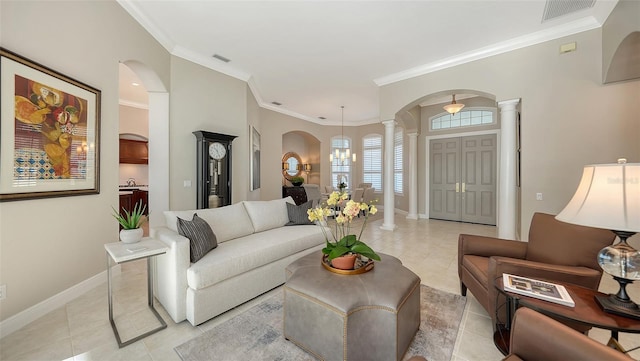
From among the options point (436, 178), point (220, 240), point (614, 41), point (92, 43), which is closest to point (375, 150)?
point (436, 178)

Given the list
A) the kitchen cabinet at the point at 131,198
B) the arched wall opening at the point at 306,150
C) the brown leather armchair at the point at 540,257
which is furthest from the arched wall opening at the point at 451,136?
the kitchen cabinet at the point at 131,198

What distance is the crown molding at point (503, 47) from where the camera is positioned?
3215 millimetres

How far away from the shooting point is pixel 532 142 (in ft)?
11.8

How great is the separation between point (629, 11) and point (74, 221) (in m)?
6.06

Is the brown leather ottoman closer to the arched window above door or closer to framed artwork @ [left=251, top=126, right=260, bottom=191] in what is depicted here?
framed artwork @ [left=251, top=126, right=260, bottom=191]

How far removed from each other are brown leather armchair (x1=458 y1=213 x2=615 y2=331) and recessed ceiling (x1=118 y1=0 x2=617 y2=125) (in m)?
2.67

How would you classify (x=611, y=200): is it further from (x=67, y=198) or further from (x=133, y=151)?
(x=133, y=151)

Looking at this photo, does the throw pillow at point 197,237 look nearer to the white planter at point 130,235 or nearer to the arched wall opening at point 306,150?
the white planter at point 130,235

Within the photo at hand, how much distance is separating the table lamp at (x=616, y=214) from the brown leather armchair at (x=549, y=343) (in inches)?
21.2

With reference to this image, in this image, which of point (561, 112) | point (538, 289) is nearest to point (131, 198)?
point (538, 289)

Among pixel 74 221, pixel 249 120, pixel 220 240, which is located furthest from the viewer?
pixel 249 120

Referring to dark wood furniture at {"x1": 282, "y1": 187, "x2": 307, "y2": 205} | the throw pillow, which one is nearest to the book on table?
the throw pillow

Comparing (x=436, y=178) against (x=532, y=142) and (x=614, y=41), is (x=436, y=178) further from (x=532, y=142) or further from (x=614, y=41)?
(x=614, y=41)

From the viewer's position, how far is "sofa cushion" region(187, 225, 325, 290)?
6.59 ft
